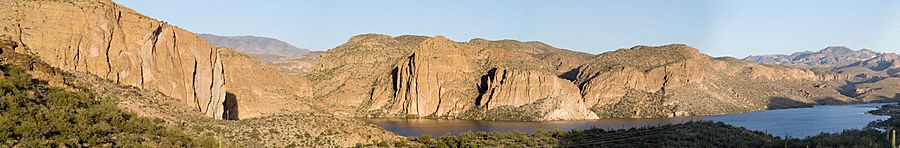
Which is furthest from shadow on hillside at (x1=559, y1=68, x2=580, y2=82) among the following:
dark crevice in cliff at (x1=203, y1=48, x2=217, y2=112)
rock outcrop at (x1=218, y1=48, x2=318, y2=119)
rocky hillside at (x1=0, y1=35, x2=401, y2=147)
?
rocky hillside at (x1=0, y1=35, x2=401, y2=147)

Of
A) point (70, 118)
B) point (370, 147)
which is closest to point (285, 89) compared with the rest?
point (370, 147)

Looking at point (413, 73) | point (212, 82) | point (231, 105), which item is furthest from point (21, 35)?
point (413, 73)

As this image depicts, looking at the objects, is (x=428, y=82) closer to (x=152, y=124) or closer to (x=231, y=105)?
(x=231, y=105)

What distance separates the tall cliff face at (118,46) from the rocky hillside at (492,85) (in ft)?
275

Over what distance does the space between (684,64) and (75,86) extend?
528ft

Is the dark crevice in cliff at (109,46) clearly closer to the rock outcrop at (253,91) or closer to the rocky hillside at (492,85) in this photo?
the rock outcrop at (253,91)

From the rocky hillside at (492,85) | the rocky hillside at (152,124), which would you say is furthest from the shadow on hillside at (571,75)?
the rocky hillside at (152,124)

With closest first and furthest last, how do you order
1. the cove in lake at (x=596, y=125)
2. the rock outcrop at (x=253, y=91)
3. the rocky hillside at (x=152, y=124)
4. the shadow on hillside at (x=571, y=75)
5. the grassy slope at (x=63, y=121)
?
the grassy slope at (x=63, y=121) → the rocky hillside at (x=152, y=124) → the rock outcrop at (x=253, y=91) → the cove in lake at (x=596, y=125) → the shadow on hillside at (x=571, y=75)

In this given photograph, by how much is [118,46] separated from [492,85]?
11354 cm

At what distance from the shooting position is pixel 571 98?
142 metres

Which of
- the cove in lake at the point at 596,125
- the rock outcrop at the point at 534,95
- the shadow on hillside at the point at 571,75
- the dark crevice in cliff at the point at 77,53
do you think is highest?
the shadow on hillside at the point at 571,75

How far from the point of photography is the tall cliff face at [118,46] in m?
30.1

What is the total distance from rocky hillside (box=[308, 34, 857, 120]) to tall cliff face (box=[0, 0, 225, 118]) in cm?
8390

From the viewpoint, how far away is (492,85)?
147875 millimetres
